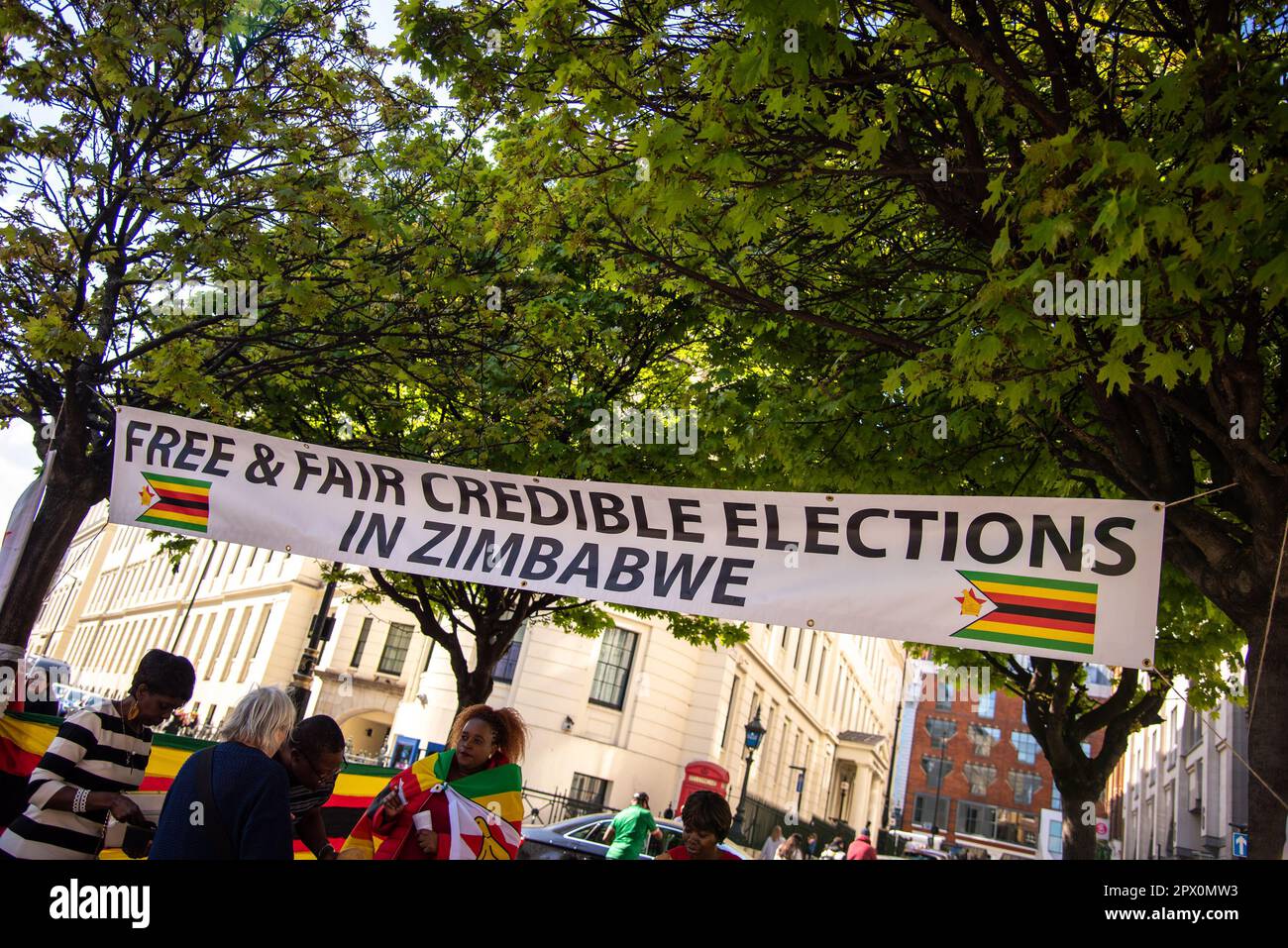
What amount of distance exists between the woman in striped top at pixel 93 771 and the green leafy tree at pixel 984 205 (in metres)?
4.11

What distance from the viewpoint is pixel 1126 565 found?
17.8 ft

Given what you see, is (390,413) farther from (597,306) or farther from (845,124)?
(845,124)

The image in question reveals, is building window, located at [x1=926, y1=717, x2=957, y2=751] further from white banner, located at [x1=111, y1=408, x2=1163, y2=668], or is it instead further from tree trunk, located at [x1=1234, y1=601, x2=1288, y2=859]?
white banner, located at [x1=111, y1=408, x2=1163, y2=668]

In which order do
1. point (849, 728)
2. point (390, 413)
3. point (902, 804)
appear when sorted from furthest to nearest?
point (902, 804), point (849, 728), point (390, 413)

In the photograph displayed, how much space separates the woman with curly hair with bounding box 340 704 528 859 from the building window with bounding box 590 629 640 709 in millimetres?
24479

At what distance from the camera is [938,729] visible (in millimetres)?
82250

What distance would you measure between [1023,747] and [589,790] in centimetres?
6543

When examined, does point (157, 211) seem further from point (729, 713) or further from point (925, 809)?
point (925, 809)

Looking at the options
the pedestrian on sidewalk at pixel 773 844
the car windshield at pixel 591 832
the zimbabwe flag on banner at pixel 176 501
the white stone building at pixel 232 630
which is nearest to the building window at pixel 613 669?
the pedestrian on sidewalk at pixel 773 844

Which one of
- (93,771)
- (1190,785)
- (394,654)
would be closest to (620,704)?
(394,654)

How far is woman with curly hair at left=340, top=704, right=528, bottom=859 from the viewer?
445 centimetres

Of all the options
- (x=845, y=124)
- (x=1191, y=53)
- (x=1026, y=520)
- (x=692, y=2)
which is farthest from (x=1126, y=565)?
(x=692, y=2)

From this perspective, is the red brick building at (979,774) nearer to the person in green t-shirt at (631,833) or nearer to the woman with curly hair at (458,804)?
the person in green t-shirt at (631,833)

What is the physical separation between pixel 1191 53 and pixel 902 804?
88695 millimetres
